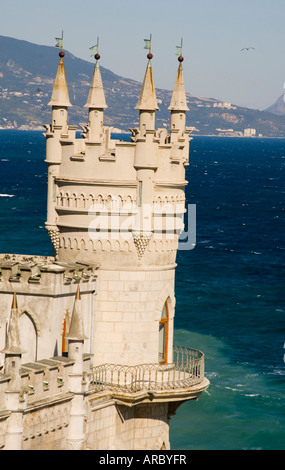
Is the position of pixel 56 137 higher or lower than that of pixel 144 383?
higher

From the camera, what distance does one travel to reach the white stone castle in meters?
29.6

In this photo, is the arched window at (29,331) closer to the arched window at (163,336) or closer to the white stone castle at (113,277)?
the white stone castle at (113,277)

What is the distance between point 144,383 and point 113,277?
3.28 m

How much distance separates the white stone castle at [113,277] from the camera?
97.1 ft

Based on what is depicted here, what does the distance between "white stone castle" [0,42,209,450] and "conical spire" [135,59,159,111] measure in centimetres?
3

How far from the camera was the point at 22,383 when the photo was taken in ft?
84.4

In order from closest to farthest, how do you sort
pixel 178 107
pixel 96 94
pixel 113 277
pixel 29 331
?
1. pixel 29 331
2. pixel 113 277
3. pixel 96 94
4. pixel 178 107

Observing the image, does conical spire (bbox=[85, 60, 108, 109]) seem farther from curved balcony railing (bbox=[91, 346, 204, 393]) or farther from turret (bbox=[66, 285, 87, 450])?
curved balcony railing (bbox=[91, 346, 204, 393])

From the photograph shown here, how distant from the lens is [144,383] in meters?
31.4

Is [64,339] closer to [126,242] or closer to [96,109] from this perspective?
[126,242]

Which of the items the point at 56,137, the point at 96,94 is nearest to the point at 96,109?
the point at 96,94

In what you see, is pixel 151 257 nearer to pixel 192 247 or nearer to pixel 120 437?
pixel 120 437

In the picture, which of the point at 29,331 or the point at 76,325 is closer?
the point at 76,325
